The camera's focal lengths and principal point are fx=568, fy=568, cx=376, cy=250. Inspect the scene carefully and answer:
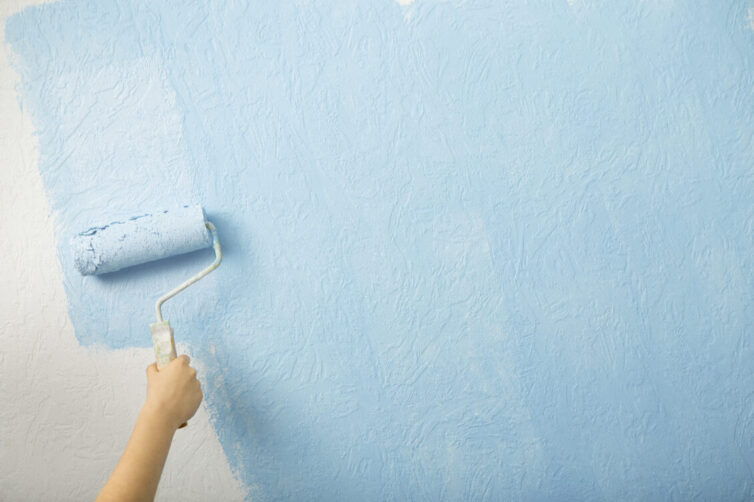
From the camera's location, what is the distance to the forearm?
28.0 inches

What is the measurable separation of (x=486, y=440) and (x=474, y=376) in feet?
0.36

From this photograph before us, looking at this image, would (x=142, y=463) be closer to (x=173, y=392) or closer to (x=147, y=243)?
(x=173, y=392)

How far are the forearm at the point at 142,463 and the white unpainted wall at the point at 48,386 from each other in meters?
0.14

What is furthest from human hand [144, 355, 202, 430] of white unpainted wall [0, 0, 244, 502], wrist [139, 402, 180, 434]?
white unpainted wall [0, 0, 244, 502]

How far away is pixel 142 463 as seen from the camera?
2.43 ft

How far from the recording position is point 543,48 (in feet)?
2.94

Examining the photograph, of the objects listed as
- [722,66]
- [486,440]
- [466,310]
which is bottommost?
[486,440]

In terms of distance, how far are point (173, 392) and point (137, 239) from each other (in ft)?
0.75

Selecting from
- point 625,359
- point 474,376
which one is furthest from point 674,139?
point 474,376

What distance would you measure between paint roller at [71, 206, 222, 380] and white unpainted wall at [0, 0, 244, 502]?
0.28 feet

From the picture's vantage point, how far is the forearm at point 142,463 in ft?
2.34

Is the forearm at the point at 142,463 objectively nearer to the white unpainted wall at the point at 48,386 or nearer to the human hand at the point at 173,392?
the human hand at the point at 173,392

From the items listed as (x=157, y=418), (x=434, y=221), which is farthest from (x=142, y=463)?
(x=434, y=221)

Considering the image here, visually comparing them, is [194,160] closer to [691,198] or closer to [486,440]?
[486,440]
